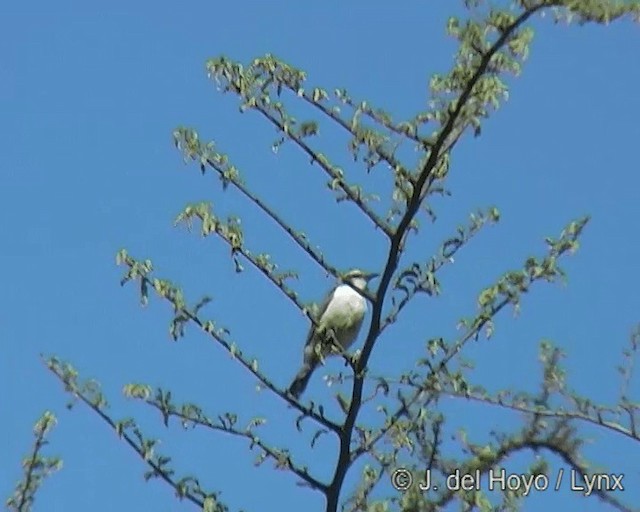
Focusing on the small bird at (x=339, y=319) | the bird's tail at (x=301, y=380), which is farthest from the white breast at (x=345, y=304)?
the bird's tail at (x=301, y=380)

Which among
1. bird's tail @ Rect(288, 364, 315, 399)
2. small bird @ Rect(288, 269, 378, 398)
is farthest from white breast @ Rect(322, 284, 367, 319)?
bird's tail @ Rect(288, 364, 315, 399)

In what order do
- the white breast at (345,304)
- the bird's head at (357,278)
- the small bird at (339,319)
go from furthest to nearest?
the white breast at (345,304) < the small bird at (339,319) < the bird's head at (357,278)

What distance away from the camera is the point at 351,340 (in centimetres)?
878

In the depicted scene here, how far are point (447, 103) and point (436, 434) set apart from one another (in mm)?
1099

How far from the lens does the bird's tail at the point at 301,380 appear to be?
7.77m

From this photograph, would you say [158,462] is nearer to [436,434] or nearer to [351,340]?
[436,434]

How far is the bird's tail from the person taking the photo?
7.77m

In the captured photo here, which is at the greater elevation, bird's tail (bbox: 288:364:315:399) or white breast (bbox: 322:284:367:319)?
white breast (bbox: 322:284:367:319)

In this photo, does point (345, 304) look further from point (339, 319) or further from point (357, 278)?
point (357, 278)

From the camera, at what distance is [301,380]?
8.07m

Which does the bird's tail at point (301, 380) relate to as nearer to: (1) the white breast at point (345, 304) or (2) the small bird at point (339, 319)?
(2) the small bird at point (339, 319)

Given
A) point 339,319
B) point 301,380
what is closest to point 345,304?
point 339,319

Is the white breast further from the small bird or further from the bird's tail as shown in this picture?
the bird's tail

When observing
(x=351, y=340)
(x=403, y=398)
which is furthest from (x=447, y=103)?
(x=351, y=340)
